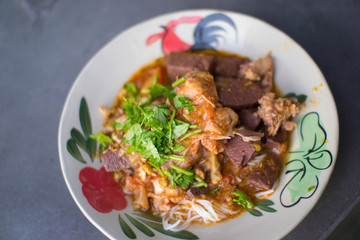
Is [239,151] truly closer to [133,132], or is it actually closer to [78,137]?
[133,132]

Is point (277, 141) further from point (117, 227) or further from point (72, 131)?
point (72, 131)

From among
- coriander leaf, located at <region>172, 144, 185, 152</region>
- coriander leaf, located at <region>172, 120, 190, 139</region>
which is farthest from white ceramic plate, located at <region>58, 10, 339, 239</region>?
coriander leaf, located at <region>172, 120, 190, 139</region>

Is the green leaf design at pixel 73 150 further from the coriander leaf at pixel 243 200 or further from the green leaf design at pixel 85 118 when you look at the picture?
the coriander leaf at pixel 243 200

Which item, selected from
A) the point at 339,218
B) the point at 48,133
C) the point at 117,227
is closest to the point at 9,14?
the point at 48,133

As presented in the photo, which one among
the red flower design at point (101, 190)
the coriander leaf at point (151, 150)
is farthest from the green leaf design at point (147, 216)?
the coriander leaf at point (151, 150)

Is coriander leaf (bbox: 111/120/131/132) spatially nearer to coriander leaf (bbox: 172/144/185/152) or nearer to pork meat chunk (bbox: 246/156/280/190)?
coriander leaf (bbox: 172/144/185/152)
